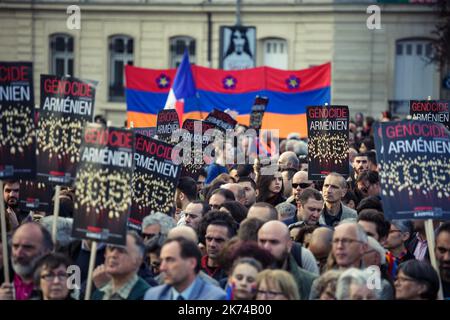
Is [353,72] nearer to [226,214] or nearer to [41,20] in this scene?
[41,20]

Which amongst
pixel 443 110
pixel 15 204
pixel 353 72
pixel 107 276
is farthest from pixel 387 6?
pixel 107 276

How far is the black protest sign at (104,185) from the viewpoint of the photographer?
9.18 meters

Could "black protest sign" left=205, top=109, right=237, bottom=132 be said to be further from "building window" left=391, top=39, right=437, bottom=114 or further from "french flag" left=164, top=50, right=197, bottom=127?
"building window" left=391, top=39, right=437, bottom=114

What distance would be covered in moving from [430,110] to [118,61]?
3007cm

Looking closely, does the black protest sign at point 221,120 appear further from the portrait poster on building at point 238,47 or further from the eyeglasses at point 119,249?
the portrait poster on building at point 238,47

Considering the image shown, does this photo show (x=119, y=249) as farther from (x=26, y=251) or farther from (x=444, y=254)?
(x=444, y=254)

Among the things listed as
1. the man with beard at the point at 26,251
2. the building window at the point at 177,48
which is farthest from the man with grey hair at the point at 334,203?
the building window at the point at 177,48

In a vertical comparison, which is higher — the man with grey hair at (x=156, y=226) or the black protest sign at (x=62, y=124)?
the black protest sign at (x=62, y=124)

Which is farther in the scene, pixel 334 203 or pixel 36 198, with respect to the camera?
pixel 334 203

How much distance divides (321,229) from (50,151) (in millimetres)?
2150

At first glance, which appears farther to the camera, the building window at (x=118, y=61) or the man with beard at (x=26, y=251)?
the building window at (x=118, y=61)

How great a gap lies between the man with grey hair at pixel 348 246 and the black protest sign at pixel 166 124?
551cm

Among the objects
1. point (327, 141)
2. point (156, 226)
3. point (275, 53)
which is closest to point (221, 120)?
point (327, 141)

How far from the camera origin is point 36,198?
11492mm
